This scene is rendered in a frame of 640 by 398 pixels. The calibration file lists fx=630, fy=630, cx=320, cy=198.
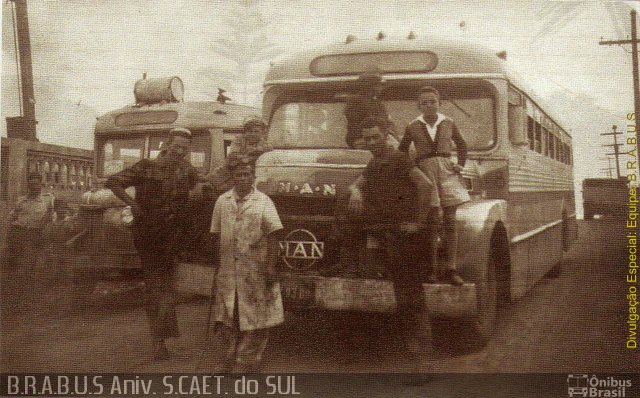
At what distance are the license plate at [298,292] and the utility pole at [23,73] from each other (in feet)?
9.69

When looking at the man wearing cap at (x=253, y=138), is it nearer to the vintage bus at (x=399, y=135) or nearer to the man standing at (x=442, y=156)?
the vintage bus at (x=399, y=135)

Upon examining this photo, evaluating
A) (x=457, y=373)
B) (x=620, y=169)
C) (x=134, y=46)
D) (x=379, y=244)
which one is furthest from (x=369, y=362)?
(x=134, y=46)

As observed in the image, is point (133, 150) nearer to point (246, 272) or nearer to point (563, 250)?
point (246, 272)

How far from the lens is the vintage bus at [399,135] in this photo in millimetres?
4570

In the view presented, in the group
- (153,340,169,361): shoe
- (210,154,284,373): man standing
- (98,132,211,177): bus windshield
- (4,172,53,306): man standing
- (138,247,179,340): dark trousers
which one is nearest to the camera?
(210,154,284,373): man standing

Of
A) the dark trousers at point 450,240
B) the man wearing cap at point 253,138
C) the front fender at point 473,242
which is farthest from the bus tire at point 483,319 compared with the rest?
the man wearing cap at point 253,138

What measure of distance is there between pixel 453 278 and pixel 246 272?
4.96 feet

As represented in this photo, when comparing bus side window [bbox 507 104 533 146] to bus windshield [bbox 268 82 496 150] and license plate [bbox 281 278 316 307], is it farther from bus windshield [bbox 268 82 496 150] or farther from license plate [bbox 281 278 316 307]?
license plate [bbox 281 278 316 307]

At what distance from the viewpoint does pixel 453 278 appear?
4531mm

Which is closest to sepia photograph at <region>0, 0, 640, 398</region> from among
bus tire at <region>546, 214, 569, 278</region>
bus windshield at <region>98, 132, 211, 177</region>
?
bus windshield at <region>98, 132, 211, 177</region>

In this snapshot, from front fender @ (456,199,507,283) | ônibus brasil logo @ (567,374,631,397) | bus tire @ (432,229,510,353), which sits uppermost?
front fender @ (456,199,507,283)

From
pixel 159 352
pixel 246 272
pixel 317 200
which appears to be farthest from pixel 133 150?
pixel 317 200

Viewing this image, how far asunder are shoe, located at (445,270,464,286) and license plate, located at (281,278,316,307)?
972 mm

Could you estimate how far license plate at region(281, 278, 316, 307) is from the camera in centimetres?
460
